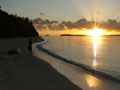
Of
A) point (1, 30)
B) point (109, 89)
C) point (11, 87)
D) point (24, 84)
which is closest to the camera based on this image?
point (11, 87)

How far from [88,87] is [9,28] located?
74918mm

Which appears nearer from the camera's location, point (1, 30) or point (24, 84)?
point (24, 84)

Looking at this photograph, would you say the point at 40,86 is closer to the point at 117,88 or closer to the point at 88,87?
the point at 88,87

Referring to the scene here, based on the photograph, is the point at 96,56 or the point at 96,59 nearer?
the point at 96,59

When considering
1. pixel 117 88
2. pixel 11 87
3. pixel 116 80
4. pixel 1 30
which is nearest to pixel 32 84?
pixel 11 87

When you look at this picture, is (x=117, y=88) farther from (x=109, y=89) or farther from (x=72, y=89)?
(x=72, y=89)

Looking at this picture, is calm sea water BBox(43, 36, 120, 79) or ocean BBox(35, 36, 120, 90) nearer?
ocean BBox(35, 36, 120, 90)

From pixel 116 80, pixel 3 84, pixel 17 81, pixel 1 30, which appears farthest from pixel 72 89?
pixel 1 30

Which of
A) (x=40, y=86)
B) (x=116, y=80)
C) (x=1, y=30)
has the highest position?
(x=1, y=30)

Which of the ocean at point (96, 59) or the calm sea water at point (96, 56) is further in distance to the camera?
the calm sea water at point (96, 56)

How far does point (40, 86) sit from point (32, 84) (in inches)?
19.3

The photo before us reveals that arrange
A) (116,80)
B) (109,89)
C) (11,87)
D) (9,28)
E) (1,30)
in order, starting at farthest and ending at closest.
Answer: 1. (9,28)
2. (1,30)
3. (116,80)
4. (109,89)
5. (11,87)

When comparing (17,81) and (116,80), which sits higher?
(17,81)

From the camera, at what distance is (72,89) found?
10.9 meters
